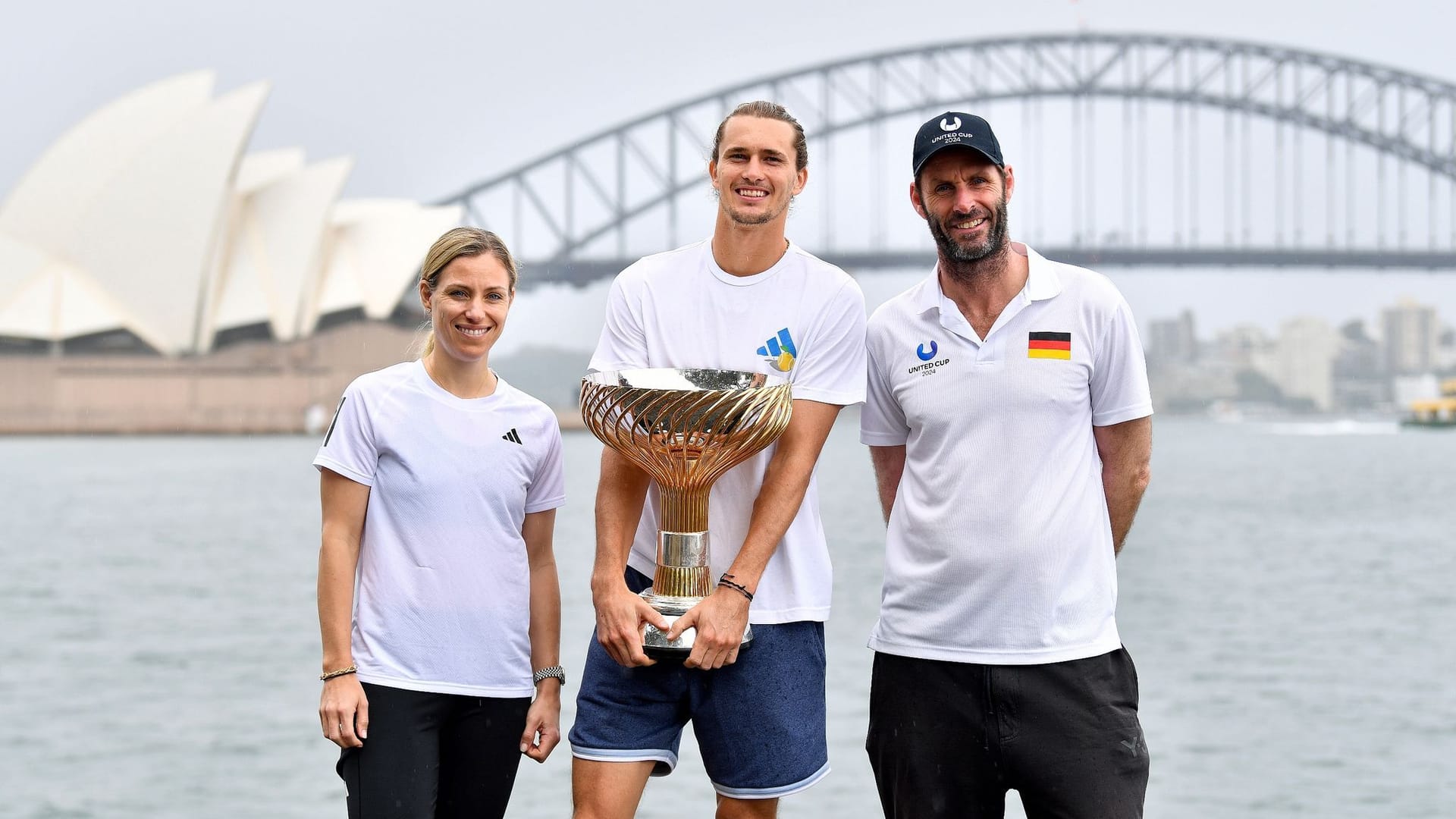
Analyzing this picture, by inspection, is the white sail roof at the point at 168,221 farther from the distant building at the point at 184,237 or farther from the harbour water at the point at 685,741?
the harbour water at the point at 685,741

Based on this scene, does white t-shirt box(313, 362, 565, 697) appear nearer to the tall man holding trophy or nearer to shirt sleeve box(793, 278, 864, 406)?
the tall man holding trophy

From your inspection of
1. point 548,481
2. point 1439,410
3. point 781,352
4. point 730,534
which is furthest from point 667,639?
point 1439,410

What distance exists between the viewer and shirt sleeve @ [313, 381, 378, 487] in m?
2.56

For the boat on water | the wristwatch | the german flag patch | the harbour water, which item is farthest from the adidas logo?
the boat on water

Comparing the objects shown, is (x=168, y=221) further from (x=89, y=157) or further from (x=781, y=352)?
(x=781, y=352)

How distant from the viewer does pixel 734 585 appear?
253 cm

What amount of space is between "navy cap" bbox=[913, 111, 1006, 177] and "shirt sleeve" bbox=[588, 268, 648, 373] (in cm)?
57

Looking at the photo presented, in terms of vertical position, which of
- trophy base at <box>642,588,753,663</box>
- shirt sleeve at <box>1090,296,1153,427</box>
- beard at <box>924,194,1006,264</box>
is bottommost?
trophy base at <box>642,588,753,663</box>

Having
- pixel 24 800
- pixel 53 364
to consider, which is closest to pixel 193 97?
pixel 53 364

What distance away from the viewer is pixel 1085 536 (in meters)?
2.62

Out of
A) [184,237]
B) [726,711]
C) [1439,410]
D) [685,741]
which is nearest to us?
[726,711]

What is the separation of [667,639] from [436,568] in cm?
44

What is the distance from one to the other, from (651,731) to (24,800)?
287 inches

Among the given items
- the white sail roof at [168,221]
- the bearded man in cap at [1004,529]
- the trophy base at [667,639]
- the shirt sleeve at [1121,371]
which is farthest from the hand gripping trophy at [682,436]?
the white sail roof at [168,221]
